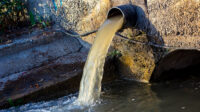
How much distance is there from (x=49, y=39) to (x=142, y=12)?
266 centimetres

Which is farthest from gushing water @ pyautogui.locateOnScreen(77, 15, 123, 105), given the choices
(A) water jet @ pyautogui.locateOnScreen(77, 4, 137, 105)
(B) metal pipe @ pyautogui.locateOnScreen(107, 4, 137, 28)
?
(B) metal pipe @ pyautogui.locateOnScreen(107, 4, 137, 28)

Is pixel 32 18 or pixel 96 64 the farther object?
pixel 32 18

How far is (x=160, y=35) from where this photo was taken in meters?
4.34

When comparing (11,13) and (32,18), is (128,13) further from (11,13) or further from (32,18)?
(11,13)

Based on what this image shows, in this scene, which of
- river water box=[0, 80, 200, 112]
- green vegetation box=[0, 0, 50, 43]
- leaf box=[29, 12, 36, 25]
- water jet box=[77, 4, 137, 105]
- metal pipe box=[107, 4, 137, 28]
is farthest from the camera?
leaf box=[29, 12, 36, 25]

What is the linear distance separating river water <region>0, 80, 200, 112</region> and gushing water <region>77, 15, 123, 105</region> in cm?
19

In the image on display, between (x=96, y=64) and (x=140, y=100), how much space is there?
106 centimetres

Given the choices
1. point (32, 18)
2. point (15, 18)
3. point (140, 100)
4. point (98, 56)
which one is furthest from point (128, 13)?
point (15, 18)

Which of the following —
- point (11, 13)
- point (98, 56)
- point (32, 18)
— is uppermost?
point (11, 13)

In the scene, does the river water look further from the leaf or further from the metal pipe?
the leaf

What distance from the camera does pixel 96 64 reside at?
4676 millimetres

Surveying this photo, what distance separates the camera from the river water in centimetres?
392

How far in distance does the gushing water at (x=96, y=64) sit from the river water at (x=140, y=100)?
190 millimetres

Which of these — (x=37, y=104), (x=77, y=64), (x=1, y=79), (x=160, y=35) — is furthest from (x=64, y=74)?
(x=160, y=35)
